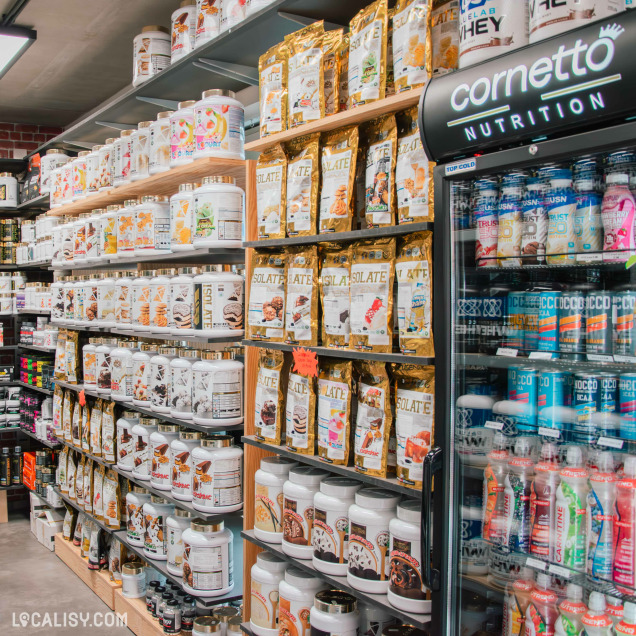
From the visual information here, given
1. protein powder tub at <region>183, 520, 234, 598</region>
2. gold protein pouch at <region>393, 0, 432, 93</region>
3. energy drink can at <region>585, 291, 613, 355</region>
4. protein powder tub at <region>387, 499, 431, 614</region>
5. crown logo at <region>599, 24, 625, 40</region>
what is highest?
gold protein pouch at <region>393, 0, 432, 93</region>

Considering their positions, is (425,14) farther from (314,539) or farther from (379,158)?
(314,539)

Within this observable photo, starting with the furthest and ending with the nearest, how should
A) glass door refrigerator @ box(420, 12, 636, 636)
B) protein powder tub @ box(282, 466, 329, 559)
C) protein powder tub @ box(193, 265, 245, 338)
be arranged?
protein powder tub @ box(193, 265, 245, 338)
protein powder tub @ box(282, 466, 329, 559)
glass door refrigerator @ box(420, 12, 636, 636)

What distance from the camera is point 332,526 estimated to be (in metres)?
2.34

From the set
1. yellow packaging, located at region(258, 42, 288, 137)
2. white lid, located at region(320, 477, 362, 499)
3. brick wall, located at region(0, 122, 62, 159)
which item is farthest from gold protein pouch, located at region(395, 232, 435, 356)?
brick wall, located at region(0, 122, 62, 159)

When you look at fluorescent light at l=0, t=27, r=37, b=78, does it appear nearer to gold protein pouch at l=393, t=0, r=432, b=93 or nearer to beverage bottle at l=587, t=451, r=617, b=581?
gold protein pouch at l=393, t=0, r=432, b=93

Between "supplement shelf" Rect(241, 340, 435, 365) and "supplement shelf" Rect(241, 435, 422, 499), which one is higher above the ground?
"supplement shelf" Rect(241, 340, 435, 365)

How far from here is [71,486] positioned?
16.2 feet

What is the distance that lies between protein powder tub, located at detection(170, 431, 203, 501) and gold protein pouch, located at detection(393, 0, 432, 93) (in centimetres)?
202

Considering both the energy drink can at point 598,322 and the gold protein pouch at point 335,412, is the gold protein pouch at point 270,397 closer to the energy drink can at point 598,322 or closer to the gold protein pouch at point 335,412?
the gold protein pouch at point 335,412

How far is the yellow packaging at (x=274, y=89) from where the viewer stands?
8.36ft

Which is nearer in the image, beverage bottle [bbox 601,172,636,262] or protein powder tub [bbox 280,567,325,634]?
beverage bottle [bbox 601,172,636,262]

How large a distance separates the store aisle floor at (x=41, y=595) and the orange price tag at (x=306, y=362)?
227 centimetres

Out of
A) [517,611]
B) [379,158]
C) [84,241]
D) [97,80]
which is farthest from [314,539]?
[97,80]

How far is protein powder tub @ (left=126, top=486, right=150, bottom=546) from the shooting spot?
3.81m
